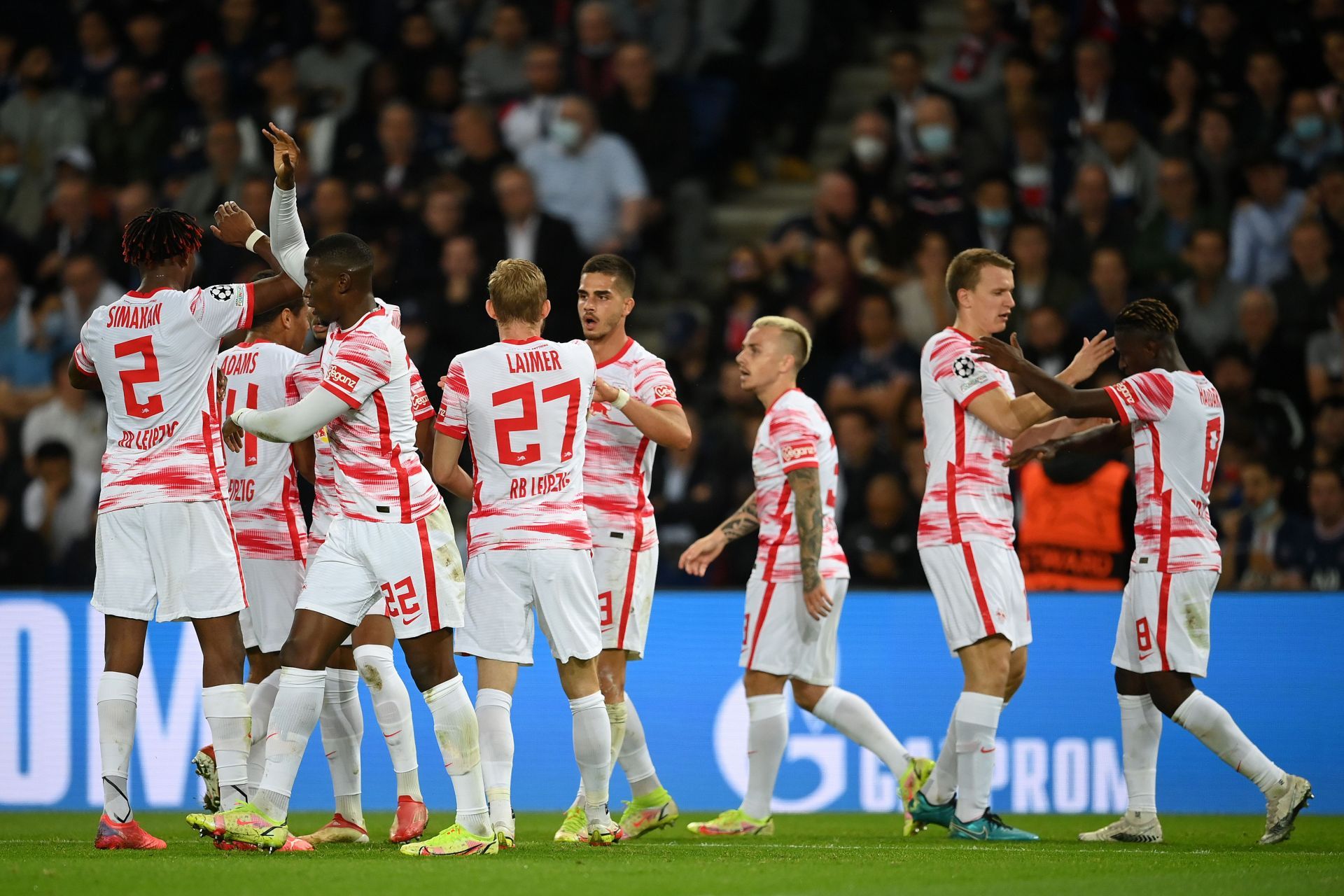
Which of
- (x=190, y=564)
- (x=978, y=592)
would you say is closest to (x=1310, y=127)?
(x=978, y=592)

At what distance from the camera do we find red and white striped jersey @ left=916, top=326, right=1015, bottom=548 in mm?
8273

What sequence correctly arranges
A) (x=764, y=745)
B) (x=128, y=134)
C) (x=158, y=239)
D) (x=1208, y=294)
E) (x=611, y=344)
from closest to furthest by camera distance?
(x=158, y=239) < (x=611, y=344) < (x=764, y=745) < (x=1208, y=294) < (x=128, y=134)

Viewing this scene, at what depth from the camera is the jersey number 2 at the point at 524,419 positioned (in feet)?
23.8

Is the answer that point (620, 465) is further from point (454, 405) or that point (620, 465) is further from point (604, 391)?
point (454, 405)

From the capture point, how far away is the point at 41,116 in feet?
55.4

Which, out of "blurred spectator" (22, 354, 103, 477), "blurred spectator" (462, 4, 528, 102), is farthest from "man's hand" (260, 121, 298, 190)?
"blurred spectator" (462, 4, 528, 102)

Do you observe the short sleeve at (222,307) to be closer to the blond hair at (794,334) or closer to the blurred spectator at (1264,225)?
the blond hair at (794,334)

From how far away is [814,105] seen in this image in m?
16.5

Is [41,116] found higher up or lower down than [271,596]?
higher up

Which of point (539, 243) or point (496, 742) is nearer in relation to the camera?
point (496, 742)

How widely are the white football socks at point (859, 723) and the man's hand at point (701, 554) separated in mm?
913

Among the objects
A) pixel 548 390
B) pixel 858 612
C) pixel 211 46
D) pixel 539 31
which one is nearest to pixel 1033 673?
pixel 858 612

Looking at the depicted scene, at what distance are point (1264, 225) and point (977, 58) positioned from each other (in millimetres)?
3007

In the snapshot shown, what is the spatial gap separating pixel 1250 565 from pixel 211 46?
11298 mm
